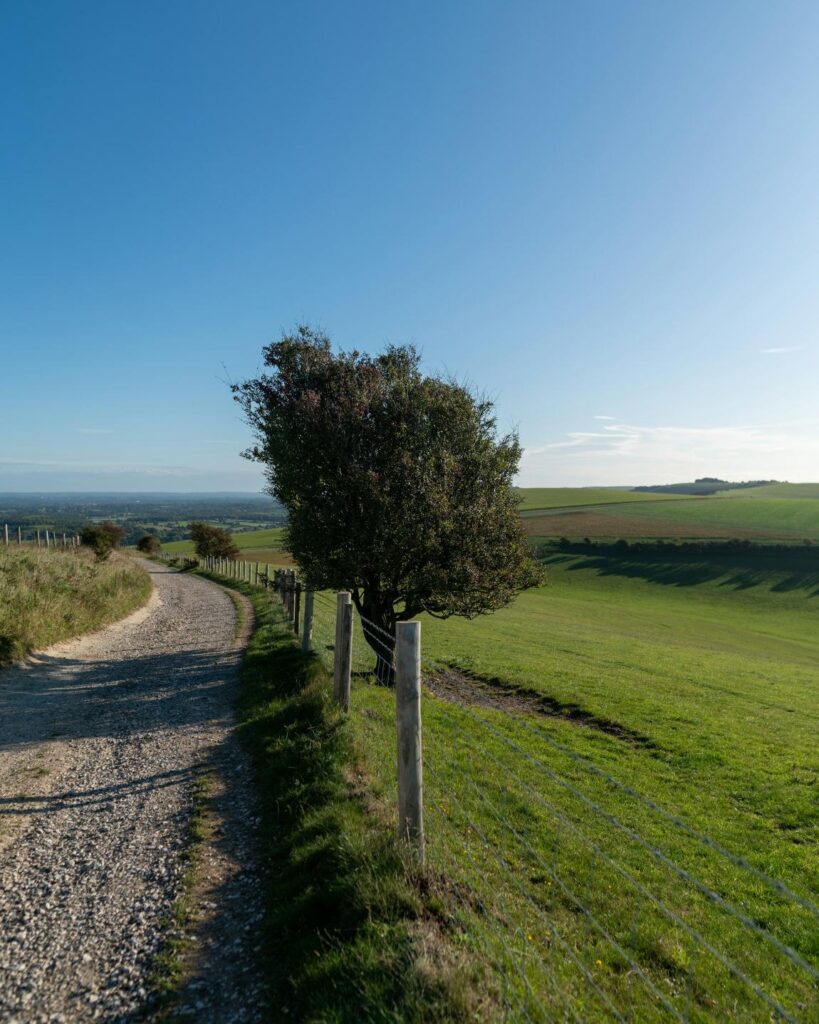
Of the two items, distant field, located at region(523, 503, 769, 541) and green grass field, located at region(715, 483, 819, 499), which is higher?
green grass field, located at region(715, 483, 819, 499)

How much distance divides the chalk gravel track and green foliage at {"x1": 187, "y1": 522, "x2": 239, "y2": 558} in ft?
219

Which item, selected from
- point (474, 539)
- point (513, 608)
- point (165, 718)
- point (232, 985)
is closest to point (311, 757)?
point (232, 985)

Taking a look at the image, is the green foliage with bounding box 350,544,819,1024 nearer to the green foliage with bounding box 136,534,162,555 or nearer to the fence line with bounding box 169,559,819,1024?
the fence line with bounding box 169,559,819,1024

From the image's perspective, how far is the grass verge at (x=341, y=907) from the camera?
4129 millimetres

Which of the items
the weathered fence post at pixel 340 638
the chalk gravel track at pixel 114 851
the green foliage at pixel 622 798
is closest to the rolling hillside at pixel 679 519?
the green foliage at pixel 622 798

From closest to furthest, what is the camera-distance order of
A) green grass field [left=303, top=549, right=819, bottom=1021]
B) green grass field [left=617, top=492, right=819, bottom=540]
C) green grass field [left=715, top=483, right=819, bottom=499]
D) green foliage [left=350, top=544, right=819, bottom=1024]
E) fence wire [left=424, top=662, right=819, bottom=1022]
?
fence wire [left=424, top=662, right=819, bottom=1022], green grass field [left=303, top=549, right=819, bottom=1021], green foliage [left=350, top=544, right=819, bottom=1024], green grass field [left=617, top=492, right=819, bottom=540], green grass field [left=715, top=483, right=819, bottom=499]

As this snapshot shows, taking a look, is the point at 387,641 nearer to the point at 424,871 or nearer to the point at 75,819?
the point at 75,819

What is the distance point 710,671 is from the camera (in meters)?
26.1

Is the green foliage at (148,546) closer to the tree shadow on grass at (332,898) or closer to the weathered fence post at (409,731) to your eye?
the tree shadow on grass at (332,898)

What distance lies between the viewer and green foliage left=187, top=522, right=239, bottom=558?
79.1m

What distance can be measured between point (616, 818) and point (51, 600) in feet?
62.0

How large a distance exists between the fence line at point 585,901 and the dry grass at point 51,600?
11.8 meters

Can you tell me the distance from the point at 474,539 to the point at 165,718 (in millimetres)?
9175

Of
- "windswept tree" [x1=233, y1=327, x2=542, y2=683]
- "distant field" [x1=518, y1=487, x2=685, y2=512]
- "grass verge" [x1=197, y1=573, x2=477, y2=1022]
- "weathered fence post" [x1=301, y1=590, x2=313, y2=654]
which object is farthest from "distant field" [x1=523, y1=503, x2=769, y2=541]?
"grass verge" [x1=197, y1=573, x2=477, y2=1022]
